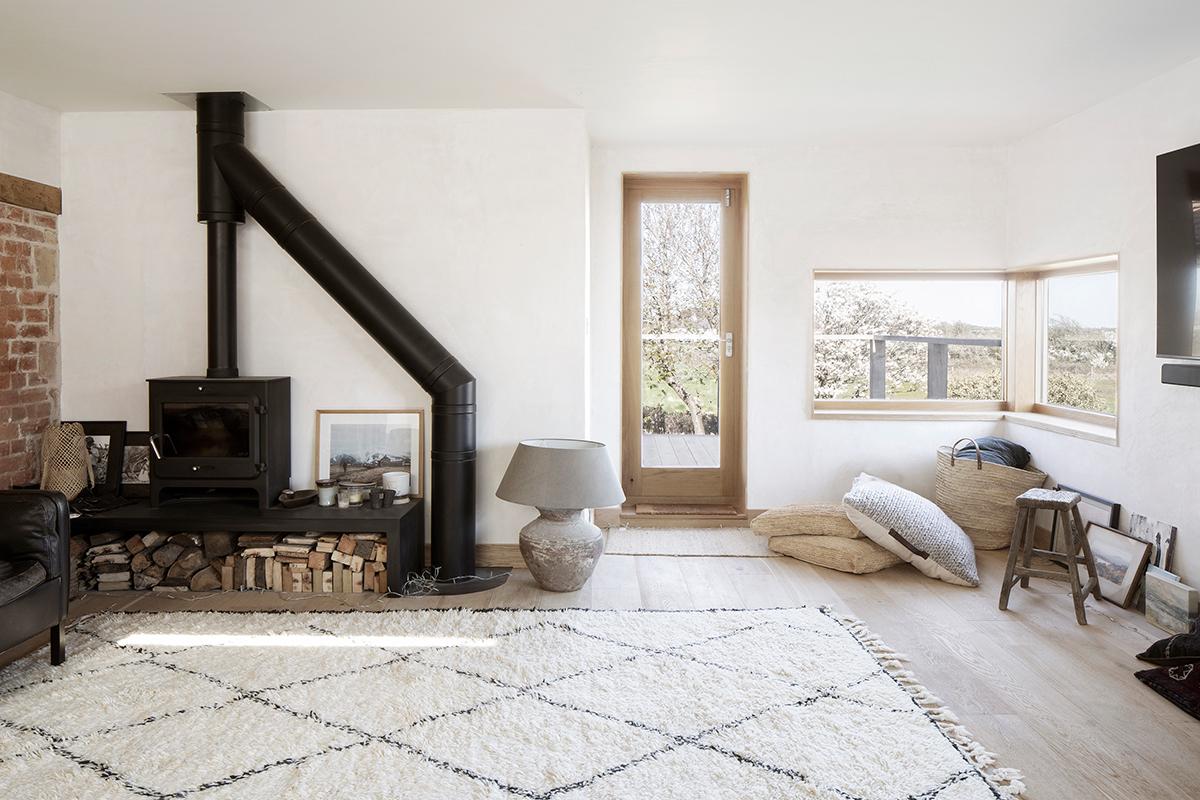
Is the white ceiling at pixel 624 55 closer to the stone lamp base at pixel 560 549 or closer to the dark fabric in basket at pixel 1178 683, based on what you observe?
the stone lamp base at pixel 560 549

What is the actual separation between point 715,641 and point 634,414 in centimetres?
236

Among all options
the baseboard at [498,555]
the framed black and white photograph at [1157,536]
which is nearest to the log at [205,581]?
the baseboard at [498,555]

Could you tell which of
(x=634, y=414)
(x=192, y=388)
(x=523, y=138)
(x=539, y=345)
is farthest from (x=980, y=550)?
(x=192, y=388)

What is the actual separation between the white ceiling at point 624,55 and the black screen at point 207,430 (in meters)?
1.54

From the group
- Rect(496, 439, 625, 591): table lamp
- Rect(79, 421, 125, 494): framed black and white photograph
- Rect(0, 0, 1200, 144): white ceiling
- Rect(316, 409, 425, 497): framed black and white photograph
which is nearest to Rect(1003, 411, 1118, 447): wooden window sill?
Rect(0, 0, 1200, 144): white ceiling

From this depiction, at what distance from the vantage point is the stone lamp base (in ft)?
12.7

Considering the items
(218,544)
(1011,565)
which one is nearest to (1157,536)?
(1011,565)

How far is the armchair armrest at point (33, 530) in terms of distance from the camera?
3.01 meters

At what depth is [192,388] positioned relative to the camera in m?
4.00

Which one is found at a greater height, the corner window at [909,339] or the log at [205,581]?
the corner window at [909,339]

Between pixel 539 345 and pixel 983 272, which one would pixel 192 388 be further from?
pixel 983 272

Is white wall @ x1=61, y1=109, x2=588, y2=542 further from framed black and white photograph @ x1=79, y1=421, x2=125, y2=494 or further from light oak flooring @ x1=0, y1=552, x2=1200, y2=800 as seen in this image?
light oak flooring @ x1=0, y1=552, x2=1200, y2=800

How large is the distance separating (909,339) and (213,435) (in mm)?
4203

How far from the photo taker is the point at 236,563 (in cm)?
404
